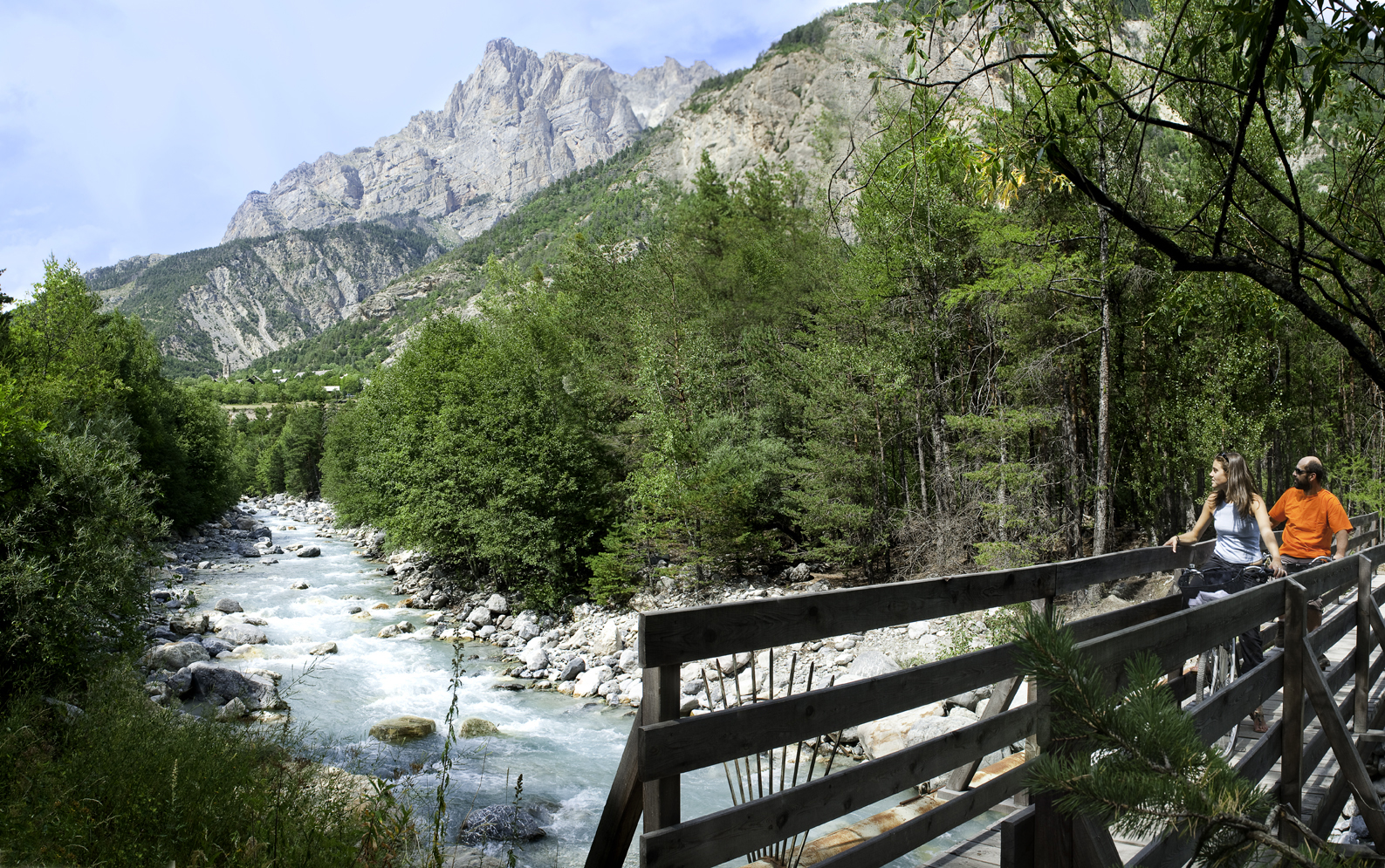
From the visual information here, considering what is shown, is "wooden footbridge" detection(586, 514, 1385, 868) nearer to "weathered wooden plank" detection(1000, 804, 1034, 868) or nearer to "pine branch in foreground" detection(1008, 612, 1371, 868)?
"weathered wooden plank" detection(1000, 804, 1034, 868)

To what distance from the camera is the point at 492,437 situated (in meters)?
24.4

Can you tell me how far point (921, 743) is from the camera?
8.99 feet

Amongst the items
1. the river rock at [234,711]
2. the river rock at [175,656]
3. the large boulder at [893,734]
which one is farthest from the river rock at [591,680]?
the river rock at [175,656]

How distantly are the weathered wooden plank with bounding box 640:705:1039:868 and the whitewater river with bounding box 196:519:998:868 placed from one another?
468 cm

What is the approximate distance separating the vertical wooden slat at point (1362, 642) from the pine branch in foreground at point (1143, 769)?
415 cm

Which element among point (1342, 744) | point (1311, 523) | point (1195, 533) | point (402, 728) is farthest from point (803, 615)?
point (402, 728)

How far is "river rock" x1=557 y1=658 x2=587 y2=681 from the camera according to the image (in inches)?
645

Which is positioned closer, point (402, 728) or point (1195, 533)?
point (1195, 533)

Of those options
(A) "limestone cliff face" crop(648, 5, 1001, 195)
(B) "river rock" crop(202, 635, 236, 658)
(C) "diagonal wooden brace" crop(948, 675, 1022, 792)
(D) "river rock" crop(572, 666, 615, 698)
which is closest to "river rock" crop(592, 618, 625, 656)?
(D) "river rock" crop(572, 666, 615, 698)

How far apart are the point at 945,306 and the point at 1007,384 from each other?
11.5 feet

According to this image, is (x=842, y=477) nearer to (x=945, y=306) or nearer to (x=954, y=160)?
(x=945, y=306)

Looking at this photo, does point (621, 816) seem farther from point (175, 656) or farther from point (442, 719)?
point (175, 656)

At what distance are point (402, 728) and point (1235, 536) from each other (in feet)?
37.1

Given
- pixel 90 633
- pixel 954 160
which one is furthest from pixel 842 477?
pixel 954 160
